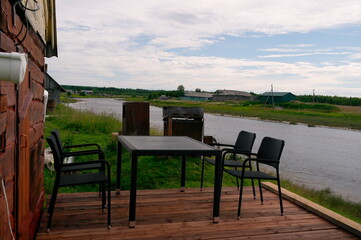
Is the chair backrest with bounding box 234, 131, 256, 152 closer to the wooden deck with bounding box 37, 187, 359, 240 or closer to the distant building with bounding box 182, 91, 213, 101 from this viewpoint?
the wooden deck with bounding box 37, 187, 359, 240

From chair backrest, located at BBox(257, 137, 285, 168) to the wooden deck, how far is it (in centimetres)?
56

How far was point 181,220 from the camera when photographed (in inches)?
144

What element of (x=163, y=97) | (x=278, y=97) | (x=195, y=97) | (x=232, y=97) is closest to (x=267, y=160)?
(x=278, y=97)

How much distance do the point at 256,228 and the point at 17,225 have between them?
2.18 metres

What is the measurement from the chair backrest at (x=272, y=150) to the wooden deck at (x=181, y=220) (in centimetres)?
56

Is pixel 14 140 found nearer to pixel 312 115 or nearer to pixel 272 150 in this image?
pixel 272 150

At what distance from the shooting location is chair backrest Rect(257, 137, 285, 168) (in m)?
4.00

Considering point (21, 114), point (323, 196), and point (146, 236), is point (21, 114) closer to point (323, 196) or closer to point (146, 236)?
point (146, 236)

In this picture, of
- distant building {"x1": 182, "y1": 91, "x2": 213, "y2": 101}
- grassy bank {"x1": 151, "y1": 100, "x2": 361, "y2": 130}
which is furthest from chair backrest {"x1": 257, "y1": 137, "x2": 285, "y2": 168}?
distant building {"x1": 182, "y1": 91, "x2": 213, "y2": 101}

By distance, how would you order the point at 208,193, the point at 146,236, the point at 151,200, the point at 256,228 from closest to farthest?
the point at 146,236, the point at 256,228, the point at 151,200, the point at 208,193

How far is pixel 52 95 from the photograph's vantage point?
31375mm

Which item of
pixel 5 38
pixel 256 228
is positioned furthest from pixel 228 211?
pixel 5 38

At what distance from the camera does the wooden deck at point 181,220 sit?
10.9 feet

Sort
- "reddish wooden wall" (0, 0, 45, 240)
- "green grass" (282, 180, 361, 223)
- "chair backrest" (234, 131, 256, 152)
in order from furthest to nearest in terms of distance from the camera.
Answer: "green grass" (282, 180, 361, 223)
"chair backrest" (234, 131, 256, 152)
"reddish wooden wall" (0, 0, 45, 240)
